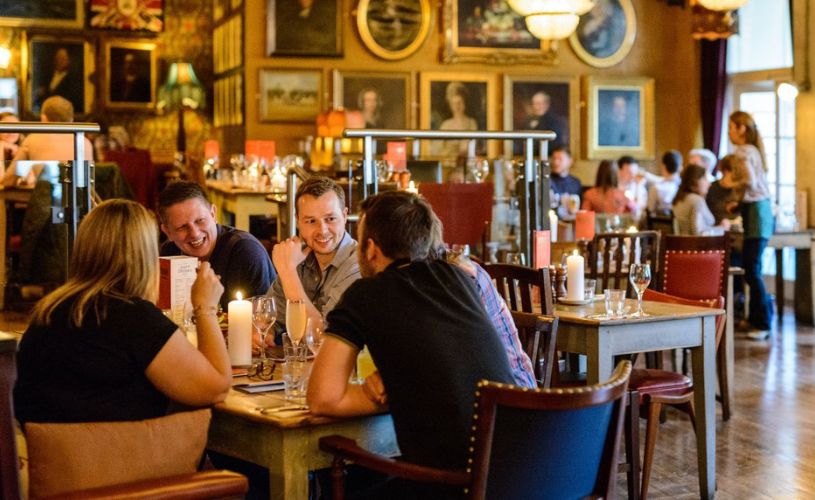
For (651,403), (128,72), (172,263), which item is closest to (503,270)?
(651,403)

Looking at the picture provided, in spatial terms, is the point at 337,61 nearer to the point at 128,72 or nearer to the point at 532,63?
the point at 532,63

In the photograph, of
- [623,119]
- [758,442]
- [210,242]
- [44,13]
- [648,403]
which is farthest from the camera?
[44,13]

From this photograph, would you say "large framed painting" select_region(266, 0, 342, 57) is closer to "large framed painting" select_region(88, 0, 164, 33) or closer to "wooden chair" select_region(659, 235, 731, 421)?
"large framed painting" select_region(88, 0, 164, 33)

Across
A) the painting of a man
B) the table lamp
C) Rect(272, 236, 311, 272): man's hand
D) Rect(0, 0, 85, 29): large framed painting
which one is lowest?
Rect(272, 236, 311, 272): man's hand

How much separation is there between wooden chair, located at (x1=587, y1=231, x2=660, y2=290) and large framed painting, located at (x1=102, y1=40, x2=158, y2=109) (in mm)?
9590

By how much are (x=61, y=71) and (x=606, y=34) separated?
6957 mm

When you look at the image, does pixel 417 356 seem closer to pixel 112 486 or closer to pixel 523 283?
pixel 112 486

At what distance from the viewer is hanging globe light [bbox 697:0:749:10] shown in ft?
32.1

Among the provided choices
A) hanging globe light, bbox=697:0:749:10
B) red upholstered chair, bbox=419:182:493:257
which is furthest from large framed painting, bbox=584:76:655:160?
red upholstered chair, bbox=419:182:493:257

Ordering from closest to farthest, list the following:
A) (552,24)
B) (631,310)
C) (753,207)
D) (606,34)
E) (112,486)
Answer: (112,486)
(631,310)
(753,207)
(552,24)
(606,34)

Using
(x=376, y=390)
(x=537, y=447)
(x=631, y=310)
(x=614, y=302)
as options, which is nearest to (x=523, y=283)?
(x=614, y=302)

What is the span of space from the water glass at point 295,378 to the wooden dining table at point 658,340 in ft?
5.38

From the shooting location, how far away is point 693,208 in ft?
29.8

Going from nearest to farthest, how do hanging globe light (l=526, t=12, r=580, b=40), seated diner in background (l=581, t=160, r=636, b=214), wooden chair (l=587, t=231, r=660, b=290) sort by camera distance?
1. wooden chair (l=587, t=231, r=660, b=290)
2. hanging globe light (l=526, t=12, r=580, b=40)
3. seated diner in background (l=581, t=160, r=636, b=214)
